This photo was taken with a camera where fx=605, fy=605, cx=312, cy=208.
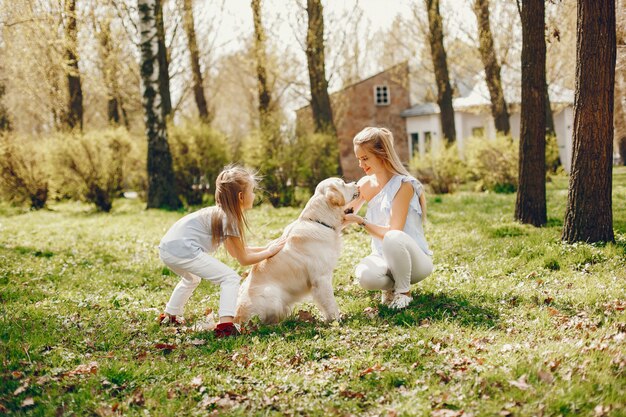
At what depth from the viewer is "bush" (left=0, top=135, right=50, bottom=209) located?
60.6 feet

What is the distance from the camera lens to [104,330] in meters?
5.73

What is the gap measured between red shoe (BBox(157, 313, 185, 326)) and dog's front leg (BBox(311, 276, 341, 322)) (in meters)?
1.38

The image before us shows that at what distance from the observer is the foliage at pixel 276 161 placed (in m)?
15.7

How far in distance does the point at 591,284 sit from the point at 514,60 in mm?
21589

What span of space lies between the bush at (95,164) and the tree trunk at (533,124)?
38.8ft

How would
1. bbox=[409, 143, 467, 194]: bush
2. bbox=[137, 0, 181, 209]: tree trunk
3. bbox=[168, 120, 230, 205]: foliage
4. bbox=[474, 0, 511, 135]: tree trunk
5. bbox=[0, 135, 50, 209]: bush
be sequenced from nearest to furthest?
bbox=[137, 0, 181, 209]: tree trunk < bbox=[168, 120, 230, 205]: foliage < bbox=[409, 143, 467, 194]: bush < bbox=[0, 135, 50, 209]: bush < bbox=[474, 0, 511, 135]: tree trunk

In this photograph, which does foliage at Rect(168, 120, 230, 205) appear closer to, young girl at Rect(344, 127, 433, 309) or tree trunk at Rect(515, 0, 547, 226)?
tree trunk at Rect(515, 0, 547, 226)

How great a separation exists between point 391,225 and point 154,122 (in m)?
11.5

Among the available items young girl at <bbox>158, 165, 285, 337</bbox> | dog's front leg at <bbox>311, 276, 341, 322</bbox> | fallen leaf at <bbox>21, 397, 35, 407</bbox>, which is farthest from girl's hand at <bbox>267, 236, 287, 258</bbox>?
fallen leaf at <bbox>21, 397, 35, 407</bbox>

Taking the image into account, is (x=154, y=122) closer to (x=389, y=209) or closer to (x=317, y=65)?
(x=317, y=65)

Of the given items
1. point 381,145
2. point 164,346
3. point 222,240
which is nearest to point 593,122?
point 381,145

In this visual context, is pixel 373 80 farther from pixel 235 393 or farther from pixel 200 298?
pixel 235 393

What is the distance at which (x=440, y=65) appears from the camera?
22344 millimetres

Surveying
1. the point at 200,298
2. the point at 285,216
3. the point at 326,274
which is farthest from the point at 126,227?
the point at 326,274
